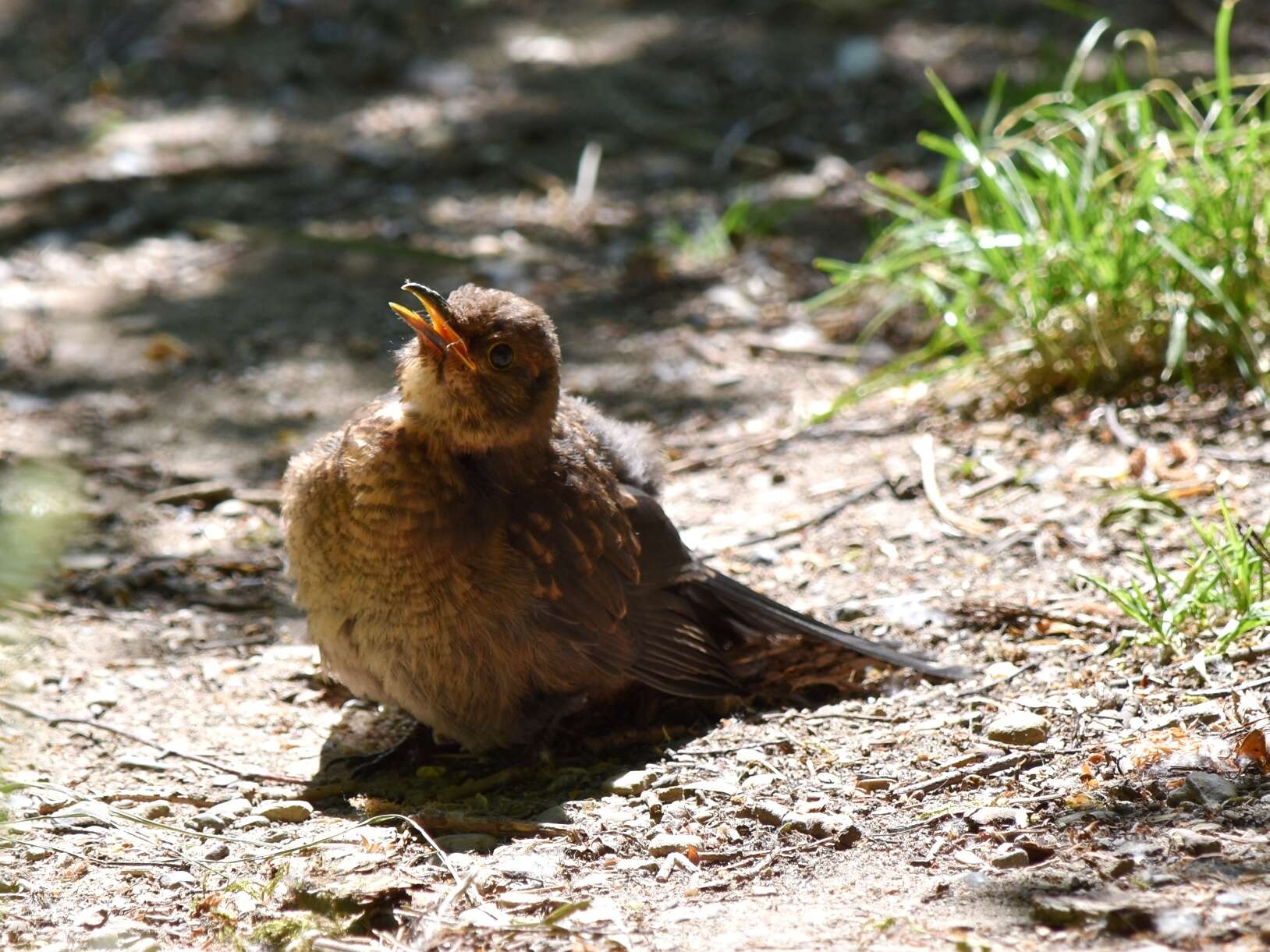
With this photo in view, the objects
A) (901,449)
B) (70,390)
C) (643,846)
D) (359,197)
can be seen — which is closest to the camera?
(643,846)

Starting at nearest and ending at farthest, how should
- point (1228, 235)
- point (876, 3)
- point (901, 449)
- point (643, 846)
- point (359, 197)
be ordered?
point (643, 846) → point (1228, 235) → point (901, 449) → point (359, 197) → point (876, 3)

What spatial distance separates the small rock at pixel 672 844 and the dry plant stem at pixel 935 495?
1.82m

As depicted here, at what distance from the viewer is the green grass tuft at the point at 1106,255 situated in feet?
16.2

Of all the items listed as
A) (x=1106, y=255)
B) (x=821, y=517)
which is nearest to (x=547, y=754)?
(x=821, y=517)

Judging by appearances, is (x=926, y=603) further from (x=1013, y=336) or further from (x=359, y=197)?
(x=359, y=197)

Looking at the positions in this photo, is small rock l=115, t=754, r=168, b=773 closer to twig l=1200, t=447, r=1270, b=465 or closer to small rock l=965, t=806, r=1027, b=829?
small rock l=965, t=806, r=1027, b=829

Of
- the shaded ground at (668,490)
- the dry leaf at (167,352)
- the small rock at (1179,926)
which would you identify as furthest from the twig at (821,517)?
the dry leaf at (167,352)

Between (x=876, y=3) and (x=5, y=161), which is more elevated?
(x=876, y=3)

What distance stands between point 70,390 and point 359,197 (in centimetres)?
241

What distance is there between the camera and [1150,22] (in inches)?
330

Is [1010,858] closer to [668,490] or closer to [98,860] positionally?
[98,860]

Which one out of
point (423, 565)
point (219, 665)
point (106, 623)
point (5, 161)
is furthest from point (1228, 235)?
point (5, 161)

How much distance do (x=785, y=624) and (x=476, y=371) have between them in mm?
1176

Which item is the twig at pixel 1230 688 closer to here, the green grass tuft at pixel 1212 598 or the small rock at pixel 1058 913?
the green grass tuft at pixel 1212 598
